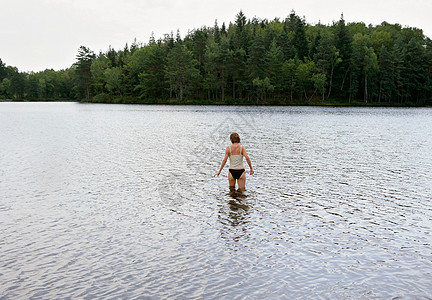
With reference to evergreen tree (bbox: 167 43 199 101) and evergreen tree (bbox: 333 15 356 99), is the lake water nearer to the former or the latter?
evergreen tree (bbox: 167 43 199 101)

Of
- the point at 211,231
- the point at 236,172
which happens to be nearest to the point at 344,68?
the point at 236,172

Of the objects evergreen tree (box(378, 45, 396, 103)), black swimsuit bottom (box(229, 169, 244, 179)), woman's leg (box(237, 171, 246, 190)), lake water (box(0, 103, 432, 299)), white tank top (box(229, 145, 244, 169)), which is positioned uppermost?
evergreen tree (box(378, 45, 396, 103))

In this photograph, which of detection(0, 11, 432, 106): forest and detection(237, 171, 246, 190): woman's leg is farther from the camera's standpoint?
detection(0, 11, 432, 106): forest

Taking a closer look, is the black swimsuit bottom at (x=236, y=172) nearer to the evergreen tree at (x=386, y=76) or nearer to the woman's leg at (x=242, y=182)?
the woman's leg at (x=242, y=182)

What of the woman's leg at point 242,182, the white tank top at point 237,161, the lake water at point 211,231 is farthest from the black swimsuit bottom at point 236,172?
the lake water at point 211,231

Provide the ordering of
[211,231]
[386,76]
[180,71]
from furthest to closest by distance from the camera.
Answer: [386,76] → [180,71] → [211,231]

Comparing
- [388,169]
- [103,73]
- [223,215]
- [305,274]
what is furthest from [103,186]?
[103,73]

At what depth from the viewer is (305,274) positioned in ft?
27.1

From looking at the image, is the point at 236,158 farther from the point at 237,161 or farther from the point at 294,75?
the point at 294,75

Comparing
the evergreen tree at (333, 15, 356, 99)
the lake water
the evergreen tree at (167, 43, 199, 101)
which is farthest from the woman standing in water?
the evergreen tree at (333, 15, 356, 99)

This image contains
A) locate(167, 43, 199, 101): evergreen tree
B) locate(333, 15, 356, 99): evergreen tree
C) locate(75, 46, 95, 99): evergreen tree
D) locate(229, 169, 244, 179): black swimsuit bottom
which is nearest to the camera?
locate(229, 169, 244, 179): black swimsuit bottom

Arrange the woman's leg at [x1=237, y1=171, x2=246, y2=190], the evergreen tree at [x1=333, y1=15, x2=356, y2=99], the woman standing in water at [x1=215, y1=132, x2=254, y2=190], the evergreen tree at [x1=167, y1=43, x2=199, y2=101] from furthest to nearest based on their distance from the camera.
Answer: the evergreen tree at [x1=333, y1=15, x2=356, y2=99] < the evergreen tree at [x1=167, y1=43, x2=199, y2=101] < the woman's leg at [x1=237, y1=171, x2=246, y2=190] < the woman standing in water at [x1=215, y1=132, x2=254, y2=190]

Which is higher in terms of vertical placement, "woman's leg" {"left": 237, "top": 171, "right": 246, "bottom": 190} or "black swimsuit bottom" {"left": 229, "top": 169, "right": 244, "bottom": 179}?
"black swimsuit bottom" {"left": 229, "top": 169, "right": 244, "bottom": 179}

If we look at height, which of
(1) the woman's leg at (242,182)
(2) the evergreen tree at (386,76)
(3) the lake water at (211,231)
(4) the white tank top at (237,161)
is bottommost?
(3) the lake water at (211,231)
